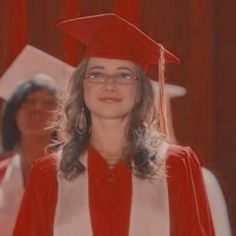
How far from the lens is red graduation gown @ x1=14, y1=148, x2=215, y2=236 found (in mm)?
1818

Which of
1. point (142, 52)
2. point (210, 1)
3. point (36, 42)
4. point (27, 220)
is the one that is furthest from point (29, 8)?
point (27, 220)

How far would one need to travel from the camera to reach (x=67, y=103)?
1939 mm

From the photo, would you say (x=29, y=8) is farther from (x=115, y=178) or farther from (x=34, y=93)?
(x=115, y=178)

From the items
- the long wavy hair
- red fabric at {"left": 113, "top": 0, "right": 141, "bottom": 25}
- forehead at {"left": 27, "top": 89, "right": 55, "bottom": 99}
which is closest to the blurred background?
red fabric at {"left": 113, "top": 0, "right": 141, "bottom": 25}

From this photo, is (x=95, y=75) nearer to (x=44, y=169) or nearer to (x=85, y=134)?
(x=85, y=134)

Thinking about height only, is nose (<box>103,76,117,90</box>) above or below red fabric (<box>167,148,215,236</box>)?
above

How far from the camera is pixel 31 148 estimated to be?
103 inches

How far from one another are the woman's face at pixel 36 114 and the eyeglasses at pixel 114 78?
A: 0.73 meters

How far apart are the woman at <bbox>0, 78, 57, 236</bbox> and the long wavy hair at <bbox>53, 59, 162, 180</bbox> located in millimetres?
646

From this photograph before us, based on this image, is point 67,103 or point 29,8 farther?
point 29,8

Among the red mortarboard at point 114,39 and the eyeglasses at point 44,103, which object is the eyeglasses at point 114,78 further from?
the eyeglasses at point 44,103

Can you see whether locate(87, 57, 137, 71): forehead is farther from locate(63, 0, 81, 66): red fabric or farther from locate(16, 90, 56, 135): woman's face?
locate(63, 0, 81, 66): red fabric

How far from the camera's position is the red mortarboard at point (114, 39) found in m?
1.93

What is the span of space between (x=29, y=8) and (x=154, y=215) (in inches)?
49.7
